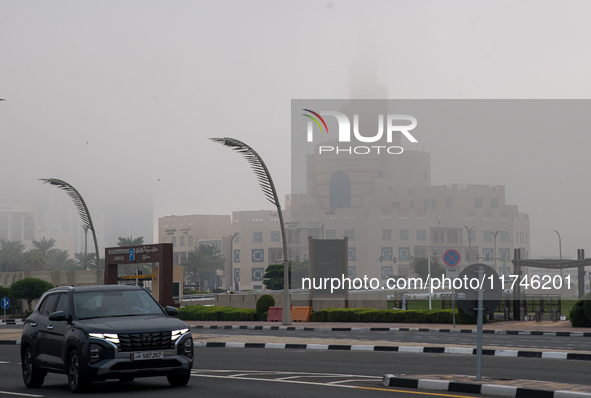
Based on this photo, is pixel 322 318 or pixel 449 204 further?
pixel 449 204

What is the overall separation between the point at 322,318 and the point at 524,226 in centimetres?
14395

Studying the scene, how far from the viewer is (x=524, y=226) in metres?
172

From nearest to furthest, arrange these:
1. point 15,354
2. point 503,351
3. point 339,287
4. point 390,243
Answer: point 503,351, point 15,354, point 339,287, point 390,243

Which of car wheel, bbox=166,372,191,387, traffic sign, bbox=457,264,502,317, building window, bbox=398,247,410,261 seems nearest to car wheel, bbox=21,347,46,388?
car wheel, bbox=166,372,191,387

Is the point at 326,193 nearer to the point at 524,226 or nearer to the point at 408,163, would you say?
the point at 408,163

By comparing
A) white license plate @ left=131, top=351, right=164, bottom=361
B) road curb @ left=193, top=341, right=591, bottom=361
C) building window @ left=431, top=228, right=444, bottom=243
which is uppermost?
building window @ left=431, top=228, right=444, bottom=243

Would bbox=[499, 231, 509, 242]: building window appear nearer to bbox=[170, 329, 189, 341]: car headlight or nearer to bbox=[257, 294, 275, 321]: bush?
bbox=[257, 294, 275, 321]: bush

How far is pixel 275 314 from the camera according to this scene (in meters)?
38.2

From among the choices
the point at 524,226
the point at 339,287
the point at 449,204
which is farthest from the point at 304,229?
the point at 339,287

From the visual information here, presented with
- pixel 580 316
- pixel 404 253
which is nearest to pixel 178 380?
→ pixel 580 316

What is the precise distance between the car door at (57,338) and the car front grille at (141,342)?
3.86ft

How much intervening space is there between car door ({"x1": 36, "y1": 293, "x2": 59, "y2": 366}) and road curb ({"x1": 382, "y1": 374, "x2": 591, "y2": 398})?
16.9ft

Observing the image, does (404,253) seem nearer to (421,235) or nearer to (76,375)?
(421,235)

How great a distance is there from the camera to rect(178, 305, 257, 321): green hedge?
133 ft
